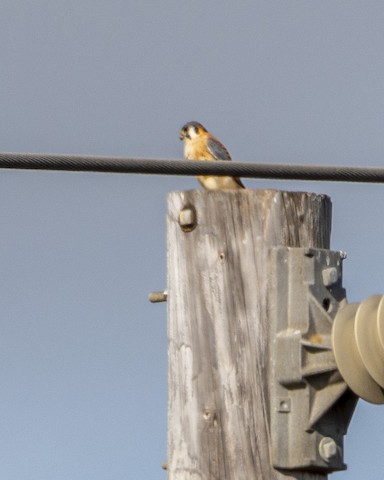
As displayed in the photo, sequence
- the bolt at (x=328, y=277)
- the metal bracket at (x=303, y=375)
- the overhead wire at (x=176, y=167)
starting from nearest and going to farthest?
the metal bracket at (x=303, y=375)
the bolt at (x=328, y=277)
the overhead wire at (x=176, y=167)

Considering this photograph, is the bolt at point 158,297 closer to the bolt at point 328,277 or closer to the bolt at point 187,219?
the bolt at point 187,219

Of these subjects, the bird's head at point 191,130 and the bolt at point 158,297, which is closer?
the bolt at point 158,297

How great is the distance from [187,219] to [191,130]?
8323 mm

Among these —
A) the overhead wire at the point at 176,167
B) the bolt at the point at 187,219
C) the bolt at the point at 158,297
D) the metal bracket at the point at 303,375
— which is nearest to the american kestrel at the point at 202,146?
the overhead wire at the point at 176,167

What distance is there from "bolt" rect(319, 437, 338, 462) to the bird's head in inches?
323

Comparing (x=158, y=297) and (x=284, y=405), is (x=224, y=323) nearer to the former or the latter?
(x=284, y=405)

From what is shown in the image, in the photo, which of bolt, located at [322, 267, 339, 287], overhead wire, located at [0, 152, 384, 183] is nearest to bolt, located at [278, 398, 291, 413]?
bolt, located at [322, 267, 339, 287]

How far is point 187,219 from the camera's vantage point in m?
3.88

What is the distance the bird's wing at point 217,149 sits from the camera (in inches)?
437

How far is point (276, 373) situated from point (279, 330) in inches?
5.7

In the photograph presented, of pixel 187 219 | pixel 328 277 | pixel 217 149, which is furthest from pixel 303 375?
pixel 217 149

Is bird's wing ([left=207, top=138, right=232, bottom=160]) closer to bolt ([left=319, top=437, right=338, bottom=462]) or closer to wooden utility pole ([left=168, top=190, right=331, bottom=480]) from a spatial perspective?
wooden utility pole ([left=168, top=190, right=331, bottom=480])

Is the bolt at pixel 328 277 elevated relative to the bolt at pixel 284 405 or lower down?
elevated

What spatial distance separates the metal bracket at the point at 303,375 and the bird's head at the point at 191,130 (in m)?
8.05
